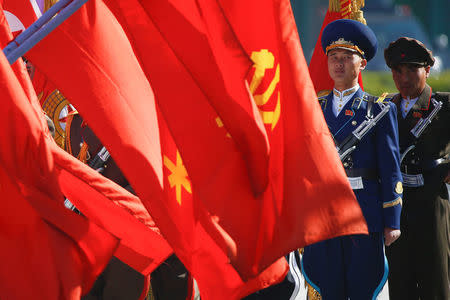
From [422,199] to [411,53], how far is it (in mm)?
848

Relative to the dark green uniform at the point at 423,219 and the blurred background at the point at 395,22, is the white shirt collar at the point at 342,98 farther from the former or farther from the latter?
the blurred background at the point at 395,22

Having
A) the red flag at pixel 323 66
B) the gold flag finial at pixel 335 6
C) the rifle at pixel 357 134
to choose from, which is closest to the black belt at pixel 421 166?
the rifle at pixel 357 134

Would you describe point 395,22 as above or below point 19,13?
below

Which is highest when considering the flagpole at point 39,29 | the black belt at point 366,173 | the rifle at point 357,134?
the flagpole at point 39,29

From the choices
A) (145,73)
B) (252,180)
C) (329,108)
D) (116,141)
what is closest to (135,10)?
(145,73)

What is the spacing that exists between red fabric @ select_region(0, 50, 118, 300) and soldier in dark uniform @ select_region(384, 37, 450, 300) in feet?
8.10

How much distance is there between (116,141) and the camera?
4.02 meters

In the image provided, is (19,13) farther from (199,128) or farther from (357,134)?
(199,128)

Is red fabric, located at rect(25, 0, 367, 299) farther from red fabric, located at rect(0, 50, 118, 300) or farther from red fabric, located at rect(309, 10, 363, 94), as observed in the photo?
red fabric, located at rect(309, 10, 363, 94)

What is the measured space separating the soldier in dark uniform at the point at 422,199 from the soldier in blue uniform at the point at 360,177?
0.57 metres

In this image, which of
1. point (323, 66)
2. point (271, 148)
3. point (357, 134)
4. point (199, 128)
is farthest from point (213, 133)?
point (323, 66)

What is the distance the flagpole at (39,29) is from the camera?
3.90 m

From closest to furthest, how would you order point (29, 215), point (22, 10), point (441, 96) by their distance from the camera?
point (29, 215)
point (441, 96)
point (22, 10)

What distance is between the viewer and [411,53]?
231 inches
